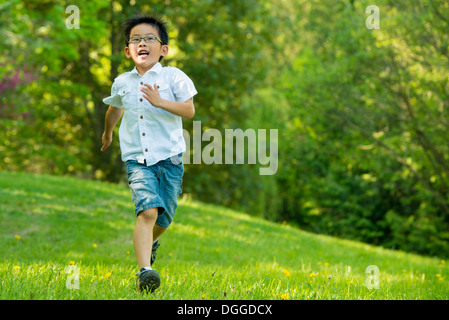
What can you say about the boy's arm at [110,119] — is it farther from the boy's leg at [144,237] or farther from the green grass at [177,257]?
the green grass at [177,257]

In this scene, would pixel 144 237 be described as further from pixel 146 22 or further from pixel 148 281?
pixel 146 22

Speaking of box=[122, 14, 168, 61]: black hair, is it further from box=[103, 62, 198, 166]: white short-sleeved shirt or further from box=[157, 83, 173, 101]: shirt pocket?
box=[157, 83, 173, 101]: shirt pocket

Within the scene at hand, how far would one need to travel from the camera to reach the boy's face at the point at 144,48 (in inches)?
145

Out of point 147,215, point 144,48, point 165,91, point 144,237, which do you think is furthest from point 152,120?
point 144,237

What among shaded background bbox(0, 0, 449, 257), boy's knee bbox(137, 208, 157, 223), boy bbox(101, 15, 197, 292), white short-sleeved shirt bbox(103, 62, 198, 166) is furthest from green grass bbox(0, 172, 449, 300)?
shaded background bbox(0, 0, 449, 257)

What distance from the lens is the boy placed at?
11.2ft

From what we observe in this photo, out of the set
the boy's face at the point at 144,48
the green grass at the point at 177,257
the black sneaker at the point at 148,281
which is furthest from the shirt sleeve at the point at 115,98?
the black sneaker at the point at 148,281

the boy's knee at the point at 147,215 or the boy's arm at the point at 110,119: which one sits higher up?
the boy's arm at the point at 110,119

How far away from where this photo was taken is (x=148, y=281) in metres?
3.08

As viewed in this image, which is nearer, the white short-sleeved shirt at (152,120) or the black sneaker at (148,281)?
the black sneaker at (148,281)

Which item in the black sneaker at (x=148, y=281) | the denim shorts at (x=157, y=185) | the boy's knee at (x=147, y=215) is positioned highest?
the denim shorts at (x=157, y=185)

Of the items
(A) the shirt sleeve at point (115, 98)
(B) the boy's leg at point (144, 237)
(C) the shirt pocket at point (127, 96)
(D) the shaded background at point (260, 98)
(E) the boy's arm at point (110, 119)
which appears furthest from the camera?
(D) the shaded background at point (260, 98)

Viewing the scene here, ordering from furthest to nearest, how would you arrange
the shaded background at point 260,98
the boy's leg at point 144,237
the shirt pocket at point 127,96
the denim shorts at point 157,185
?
the shaded background at point 260,98, the shirt pocket at point 127,96, the denim shorts at point 157,185, the boy's leg at point 144,237
